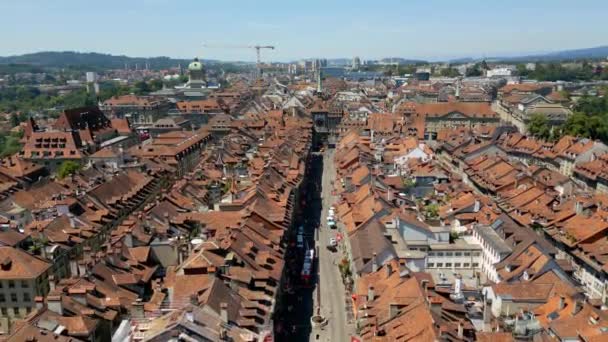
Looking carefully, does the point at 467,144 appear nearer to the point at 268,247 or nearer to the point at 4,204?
the point at 268,247

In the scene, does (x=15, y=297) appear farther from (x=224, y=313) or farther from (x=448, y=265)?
Answer: (x=448, y=265)

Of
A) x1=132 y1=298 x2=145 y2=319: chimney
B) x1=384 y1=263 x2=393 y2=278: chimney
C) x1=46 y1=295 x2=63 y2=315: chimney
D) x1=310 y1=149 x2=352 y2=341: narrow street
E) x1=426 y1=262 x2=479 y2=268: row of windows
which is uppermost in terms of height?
x1=132 y1=298 x2=145 y2=319: chimney

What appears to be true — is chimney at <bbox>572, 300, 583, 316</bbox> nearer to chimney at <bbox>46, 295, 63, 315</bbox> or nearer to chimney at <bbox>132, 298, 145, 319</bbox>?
chimney at <bbox>132, 298, 145, 319</bbox>

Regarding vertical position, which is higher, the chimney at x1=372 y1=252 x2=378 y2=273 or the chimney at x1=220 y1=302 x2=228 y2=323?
the chimney at x1=220 y1=302 x2=228 y2=323

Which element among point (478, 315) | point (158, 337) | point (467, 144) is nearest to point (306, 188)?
point (467, 144)

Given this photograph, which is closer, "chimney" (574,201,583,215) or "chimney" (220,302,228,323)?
"chimney" (220,302,228,323)

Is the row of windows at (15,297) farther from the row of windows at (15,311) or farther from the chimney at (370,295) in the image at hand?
the chimney at (370,295)

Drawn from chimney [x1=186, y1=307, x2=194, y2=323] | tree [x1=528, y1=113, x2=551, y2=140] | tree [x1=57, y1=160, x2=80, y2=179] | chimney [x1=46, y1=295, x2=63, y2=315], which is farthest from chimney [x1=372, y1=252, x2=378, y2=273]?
tree [x1=528, y1=113, x2=551, y2=140]

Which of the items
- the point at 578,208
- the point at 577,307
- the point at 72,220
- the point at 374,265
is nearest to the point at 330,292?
the point at 374,265

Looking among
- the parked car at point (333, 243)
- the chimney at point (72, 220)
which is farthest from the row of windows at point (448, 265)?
the chimney at point (72, 220)
